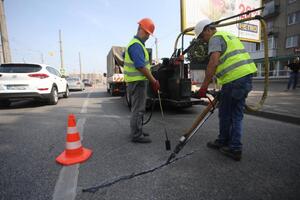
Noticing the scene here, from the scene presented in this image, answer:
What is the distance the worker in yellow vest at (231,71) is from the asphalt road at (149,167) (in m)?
0.41

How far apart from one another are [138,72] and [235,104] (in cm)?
154

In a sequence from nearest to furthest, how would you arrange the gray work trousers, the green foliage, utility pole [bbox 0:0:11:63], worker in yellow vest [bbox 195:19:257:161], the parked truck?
worker in yellow vest [bbox 195:19:257:161]
the gray work trousers
the green foliage
the parked truck
utility pole [bbox 0:0:11:63]

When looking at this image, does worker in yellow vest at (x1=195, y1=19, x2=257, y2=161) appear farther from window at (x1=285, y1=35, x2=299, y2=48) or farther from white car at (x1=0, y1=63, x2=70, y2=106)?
window at (x1=285, y1=35, x2=299, y2=48)

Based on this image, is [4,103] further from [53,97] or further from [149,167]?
[149,167]

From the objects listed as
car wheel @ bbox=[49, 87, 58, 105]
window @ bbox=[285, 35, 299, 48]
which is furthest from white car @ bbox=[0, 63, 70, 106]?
window @ bbox=[285, 35, 299, 48]

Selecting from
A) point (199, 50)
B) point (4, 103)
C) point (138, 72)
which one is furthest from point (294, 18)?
point (4, 103)

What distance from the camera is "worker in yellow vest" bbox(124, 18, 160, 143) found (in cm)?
306

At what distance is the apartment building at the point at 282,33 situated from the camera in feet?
76.1

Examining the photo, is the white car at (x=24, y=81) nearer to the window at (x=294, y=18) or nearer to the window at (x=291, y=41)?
the window at (x=291, y=41)

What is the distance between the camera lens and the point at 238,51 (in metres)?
2.54

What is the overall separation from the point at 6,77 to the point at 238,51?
23.2 feet

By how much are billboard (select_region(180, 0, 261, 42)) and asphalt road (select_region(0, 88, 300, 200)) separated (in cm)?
787

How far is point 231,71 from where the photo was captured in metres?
2.57

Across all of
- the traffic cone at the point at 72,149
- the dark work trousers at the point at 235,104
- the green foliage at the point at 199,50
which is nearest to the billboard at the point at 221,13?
Result: the green foliage at the point at 199,50
